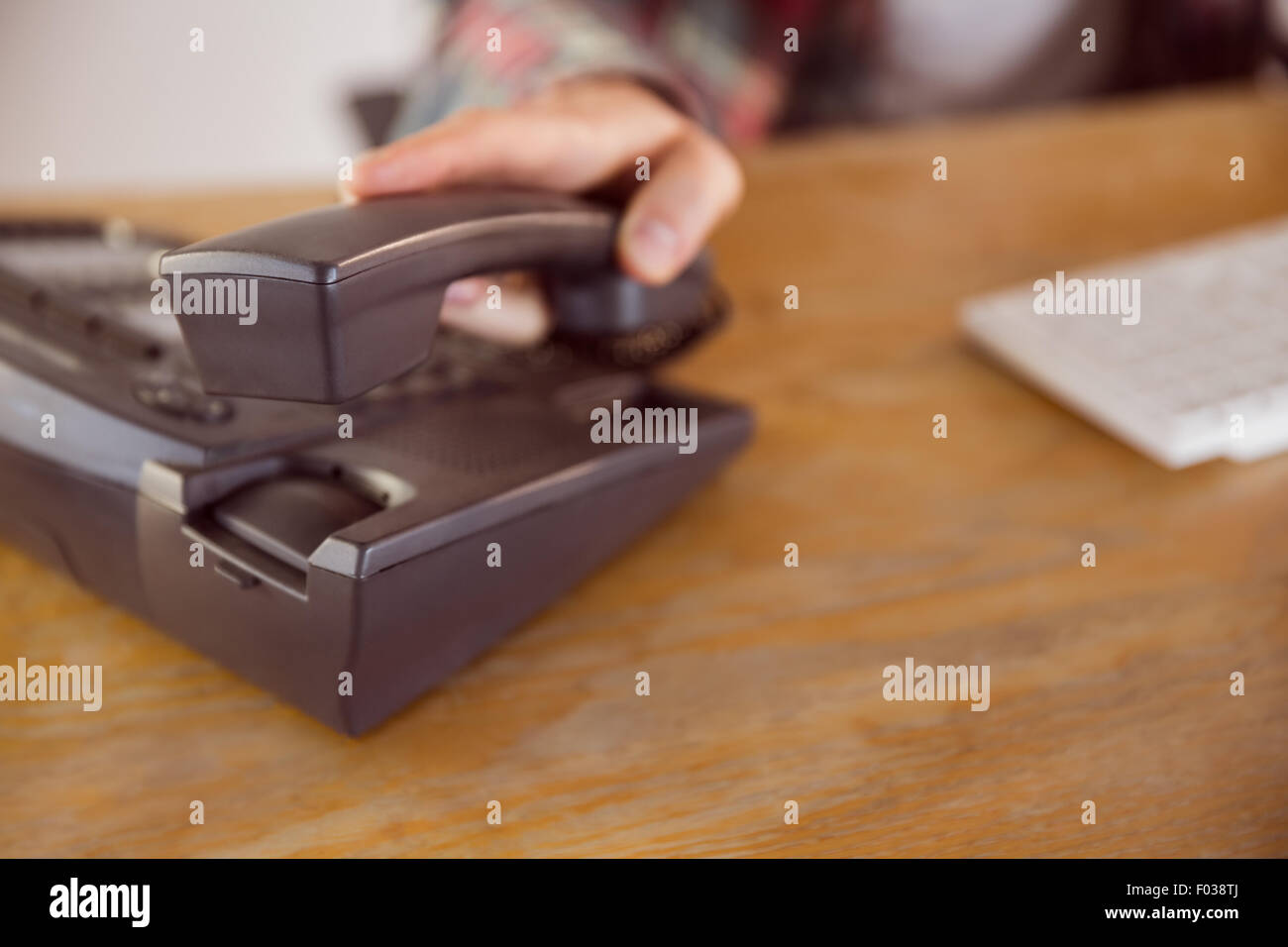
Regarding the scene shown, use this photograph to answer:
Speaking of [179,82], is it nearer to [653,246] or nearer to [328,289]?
[653,246]

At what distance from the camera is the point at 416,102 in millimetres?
679

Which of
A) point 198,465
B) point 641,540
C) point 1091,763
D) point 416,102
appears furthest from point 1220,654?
point 416,102

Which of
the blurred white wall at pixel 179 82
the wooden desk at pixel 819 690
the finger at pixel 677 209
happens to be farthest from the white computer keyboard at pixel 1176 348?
the blurred white wall at pixel 179 82

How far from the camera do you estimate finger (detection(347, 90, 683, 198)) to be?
388 mm

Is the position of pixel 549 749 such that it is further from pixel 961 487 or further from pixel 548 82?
pixel 548 82

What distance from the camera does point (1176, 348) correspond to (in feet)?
1.66

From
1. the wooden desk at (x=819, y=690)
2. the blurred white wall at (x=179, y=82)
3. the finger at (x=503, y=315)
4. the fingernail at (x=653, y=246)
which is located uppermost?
the blurred white wall at (x=179, y=82)

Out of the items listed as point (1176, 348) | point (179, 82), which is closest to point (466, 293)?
point (1176, 348)

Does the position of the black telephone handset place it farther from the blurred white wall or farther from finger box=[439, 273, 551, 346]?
the blurred white wall

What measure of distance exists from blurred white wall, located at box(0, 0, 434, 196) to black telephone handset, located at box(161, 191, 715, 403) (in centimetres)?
136

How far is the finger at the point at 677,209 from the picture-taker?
1.49 ft

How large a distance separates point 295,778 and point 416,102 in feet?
1.56

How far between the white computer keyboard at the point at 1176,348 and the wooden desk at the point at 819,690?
15mm

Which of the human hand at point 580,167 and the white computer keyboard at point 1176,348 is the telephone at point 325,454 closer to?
the human hand at point 580,167
